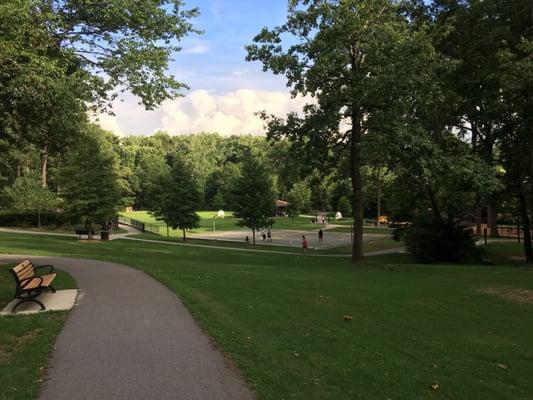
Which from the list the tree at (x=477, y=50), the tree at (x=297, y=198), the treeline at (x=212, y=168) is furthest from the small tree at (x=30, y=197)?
the tree at (x=297, y=198)

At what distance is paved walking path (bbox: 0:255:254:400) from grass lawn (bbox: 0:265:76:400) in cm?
13

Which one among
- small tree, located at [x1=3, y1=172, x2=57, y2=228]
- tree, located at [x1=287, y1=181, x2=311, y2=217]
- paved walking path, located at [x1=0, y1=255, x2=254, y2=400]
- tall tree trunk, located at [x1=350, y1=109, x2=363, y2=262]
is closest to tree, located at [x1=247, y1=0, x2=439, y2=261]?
tall tree trunk, located at [x1=350, y1=109, x2=363, y2=262]

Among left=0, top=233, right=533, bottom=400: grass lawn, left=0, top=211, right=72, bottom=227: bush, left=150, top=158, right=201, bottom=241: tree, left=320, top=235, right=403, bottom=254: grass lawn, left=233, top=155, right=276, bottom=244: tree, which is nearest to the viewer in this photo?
left=0, top=233, right=533, bottom=400: grass lawn

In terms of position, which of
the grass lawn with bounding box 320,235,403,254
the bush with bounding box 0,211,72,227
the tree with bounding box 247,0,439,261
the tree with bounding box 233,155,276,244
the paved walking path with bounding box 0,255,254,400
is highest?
the tree with bounding box 247,0,439,261

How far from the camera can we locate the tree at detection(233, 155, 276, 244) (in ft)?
136

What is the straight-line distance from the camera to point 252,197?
41.6 m

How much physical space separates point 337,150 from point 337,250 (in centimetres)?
1431

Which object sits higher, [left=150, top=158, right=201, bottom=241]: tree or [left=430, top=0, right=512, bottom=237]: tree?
[left=430, top=0, right=512, bottom=237]: tree

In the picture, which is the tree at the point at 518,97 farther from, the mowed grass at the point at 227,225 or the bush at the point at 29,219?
the bush at the point at 29,219

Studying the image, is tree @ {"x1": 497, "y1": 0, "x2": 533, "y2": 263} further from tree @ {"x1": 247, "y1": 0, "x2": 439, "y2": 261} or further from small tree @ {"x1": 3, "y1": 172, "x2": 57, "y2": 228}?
small tree @ {"x1": 3, "y1": 172, "x2": 57, "y2": 228}

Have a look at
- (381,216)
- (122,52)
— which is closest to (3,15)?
(122,52)

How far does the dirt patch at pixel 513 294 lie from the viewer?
11.3 meters

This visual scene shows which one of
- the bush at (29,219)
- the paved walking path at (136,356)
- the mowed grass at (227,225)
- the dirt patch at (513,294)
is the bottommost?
the dirt patch at (513,294)

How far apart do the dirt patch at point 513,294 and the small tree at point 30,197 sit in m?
38.5
